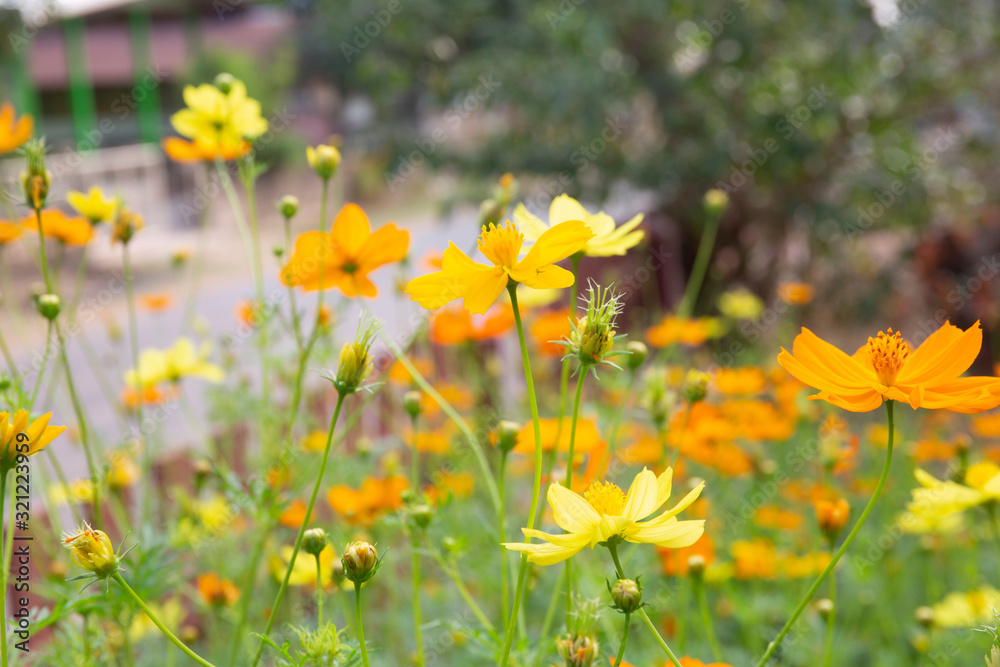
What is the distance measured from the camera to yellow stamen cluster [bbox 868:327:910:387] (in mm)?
404

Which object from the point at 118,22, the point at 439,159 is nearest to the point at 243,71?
the point at 118,22

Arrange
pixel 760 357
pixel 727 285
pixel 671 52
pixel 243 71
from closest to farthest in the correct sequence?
1. pixel 760 357
2. pixel 671 52
3. pixel 727 285
4. pixel 243 71

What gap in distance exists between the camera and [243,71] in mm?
7137

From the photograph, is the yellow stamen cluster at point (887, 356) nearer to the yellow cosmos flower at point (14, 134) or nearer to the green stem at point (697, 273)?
the green stem at point (697, 273)

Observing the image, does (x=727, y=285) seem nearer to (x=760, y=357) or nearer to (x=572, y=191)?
(x=572, y=191)

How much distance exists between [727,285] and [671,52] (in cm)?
109

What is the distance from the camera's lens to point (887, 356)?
41cm

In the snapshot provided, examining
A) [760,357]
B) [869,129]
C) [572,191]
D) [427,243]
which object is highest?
[869,129]

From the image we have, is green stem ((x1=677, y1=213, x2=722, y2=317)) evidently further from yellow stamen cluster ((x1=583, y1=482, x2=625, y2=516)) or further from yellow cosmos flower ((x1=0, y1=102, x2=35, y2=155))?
yellow cosmos flower ((x1=0, y1=102, x2=35, y2=155))

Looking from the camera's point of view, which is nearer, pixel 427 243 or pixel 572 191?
pixel 572 191

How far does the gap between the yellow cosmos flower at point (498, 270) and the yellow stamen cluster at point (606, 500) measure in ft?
0.35

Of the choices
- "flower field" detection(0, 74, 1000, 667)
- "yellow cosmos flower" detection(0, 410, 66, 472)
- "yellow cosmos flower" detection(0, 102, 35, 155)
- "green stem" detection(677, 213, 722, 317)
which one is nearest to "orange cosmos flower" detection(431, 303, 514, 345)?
"flower field" detection(0, 74, 1000, 667)

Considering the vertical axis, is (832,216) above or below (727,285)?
above

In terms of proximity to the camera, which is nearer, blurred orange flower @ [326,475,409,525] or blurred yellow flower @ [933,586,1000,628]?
blurred orange flower @ [326,475,409,525]
